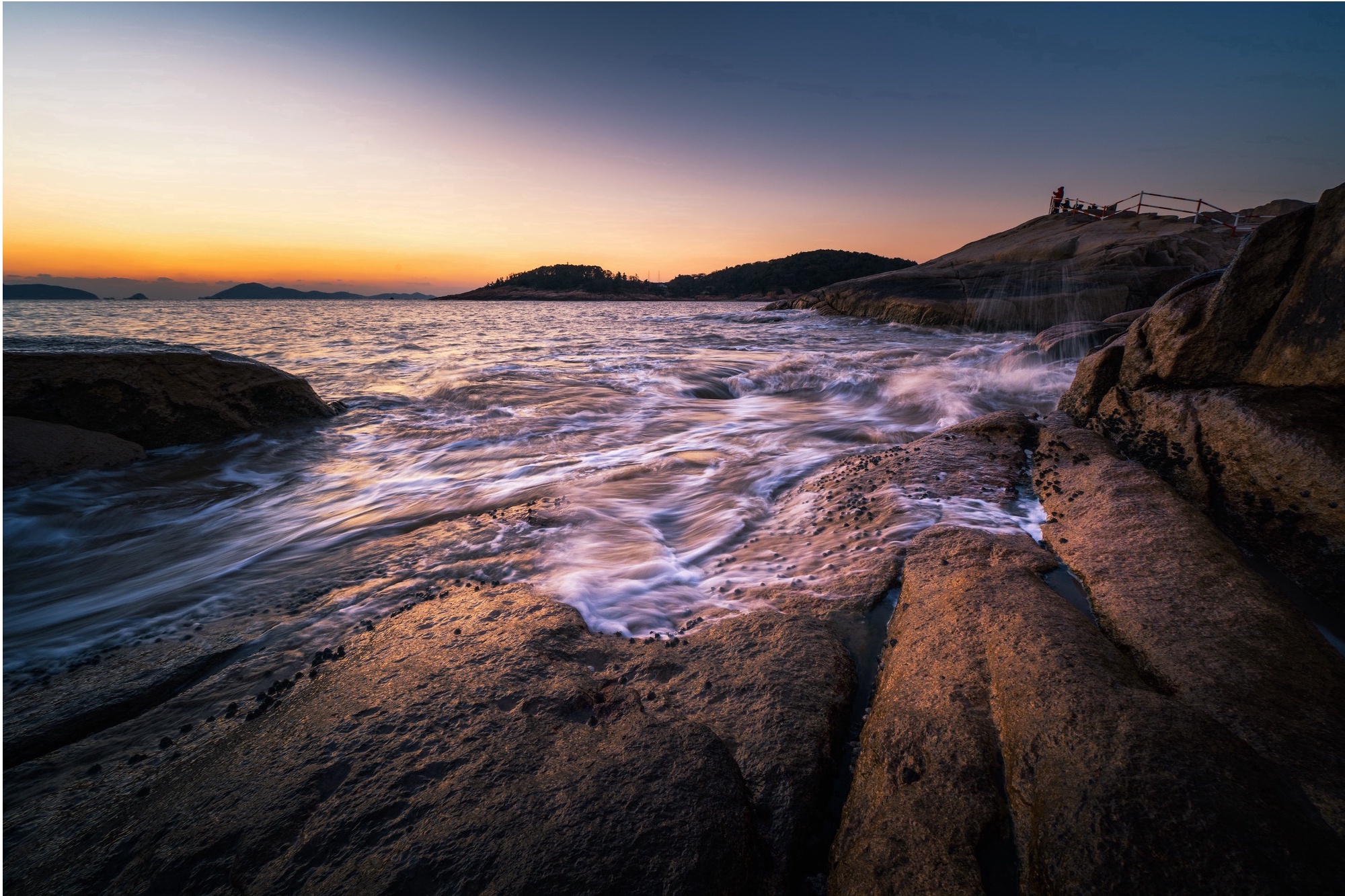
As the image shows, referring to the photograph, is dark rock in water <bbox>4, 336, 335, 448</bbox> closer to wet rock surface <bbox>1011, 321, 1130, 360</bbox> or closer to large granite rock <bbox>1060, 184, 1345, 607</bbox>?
large granite rock <bbox>1060, 184, 1345, 607</bbox>

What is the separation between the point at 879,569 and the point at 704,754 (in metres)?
1.64

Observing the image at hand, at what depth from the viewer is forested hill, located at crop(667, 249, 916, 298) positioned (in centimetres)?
7619

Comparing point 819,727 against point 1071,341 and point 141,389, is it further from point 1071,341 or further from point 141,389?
point 1071,341

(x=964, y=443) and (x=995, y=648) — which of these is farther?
(x=964, y=443)

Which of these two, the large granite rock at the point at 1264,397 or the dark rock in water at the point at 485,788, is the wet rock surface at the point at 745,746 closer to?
the dark rock in water at the point at 485,788

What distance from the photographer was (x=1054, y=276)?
20297mm

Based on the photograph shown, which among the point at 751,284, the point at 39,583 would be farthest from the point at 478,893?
the point at 751,284

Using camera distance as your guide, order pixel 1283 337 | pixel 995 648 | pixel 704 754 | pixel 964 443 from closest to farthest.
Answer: pixel 704 754, pixel 995 648, pixel 1283 337, pixel 964 443

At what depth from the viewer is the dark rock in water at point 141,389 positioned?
5.66 m

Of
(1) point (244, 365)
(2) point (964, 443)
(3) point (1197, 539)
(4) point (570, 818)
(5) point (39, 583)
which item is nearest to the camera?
(4) point (570, 818)

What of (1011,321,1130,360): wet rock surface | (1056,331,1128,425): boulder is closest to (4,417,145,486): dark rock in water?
(1056,331,1128,425): boulder

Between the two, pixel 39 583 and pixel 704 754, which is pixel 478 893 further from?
pixel 39 583

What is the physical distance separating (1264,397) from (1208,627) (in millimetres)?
2198

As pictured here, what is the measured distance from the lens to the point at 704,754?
1.68 metres
